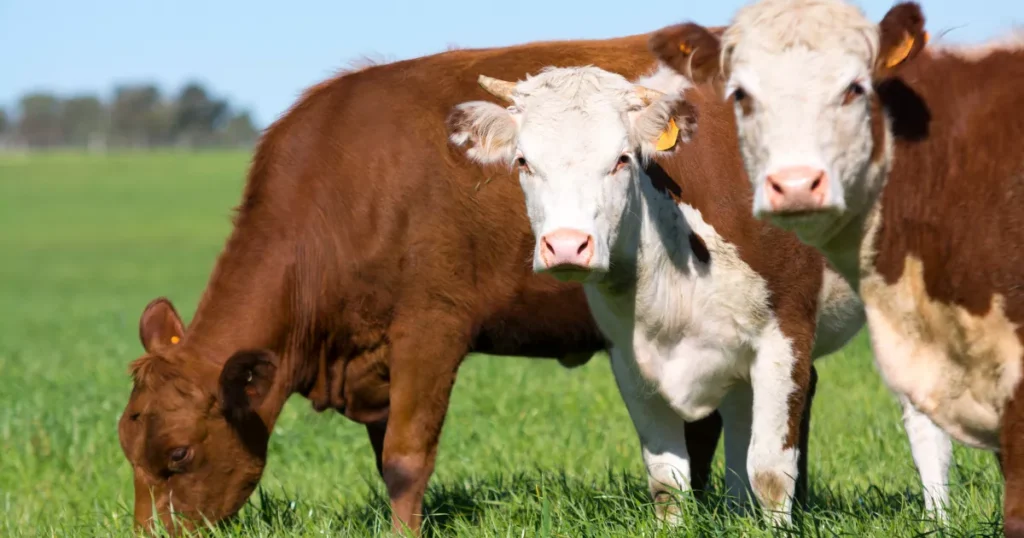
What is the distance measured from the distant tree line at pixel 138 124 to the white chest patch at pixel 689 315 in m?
95.8

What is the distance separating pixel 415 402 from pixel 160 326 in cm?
146

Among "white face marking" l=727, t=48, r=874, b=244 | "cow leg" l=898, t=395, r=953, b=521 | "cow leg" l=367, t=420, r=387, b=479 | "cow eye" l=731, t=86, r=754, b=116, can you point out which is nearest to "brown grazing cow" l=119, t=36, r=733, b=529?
"cow leg" l=367, t=420, r=387, b=479

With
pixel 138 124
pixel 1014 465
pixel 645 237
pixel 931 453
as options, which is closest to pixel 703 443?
pixel 931 453

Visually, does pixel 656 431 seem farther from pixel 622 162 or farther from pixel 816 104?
pixel 816 104

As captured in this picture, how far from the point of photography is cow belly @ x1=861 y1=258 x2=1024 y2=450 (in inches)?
145

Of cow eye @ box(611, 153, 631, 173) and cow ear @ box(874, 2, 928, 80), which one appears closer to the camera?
cow ear @ box(874, 2, 928, 80)

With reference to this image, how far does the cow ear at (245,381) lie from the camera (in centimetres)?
567

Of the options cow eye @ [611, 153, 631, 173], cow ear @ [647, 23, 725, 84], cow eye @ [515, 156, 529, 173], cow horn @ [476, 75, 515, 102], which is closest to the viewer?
cow ear @ [647, 23, 725, 84]

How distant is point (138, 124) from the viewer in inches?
4080

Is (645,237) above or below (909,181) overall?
below

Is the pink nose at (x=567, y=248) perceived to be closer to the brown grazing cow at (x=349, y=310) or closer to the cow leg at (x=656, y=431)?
the cow leg at (x=656, y=431)

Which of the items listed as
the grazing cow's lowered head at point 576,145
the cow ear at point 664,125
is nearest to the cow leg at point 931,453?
the cow ear at point 664,125

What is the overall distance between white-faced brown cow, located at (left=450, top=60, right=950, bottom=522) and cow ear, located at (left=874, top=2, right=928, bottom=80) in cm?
130

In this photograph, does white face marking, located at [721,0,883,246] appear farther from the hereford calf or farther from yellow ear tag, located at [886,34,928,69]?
the hereford calf
